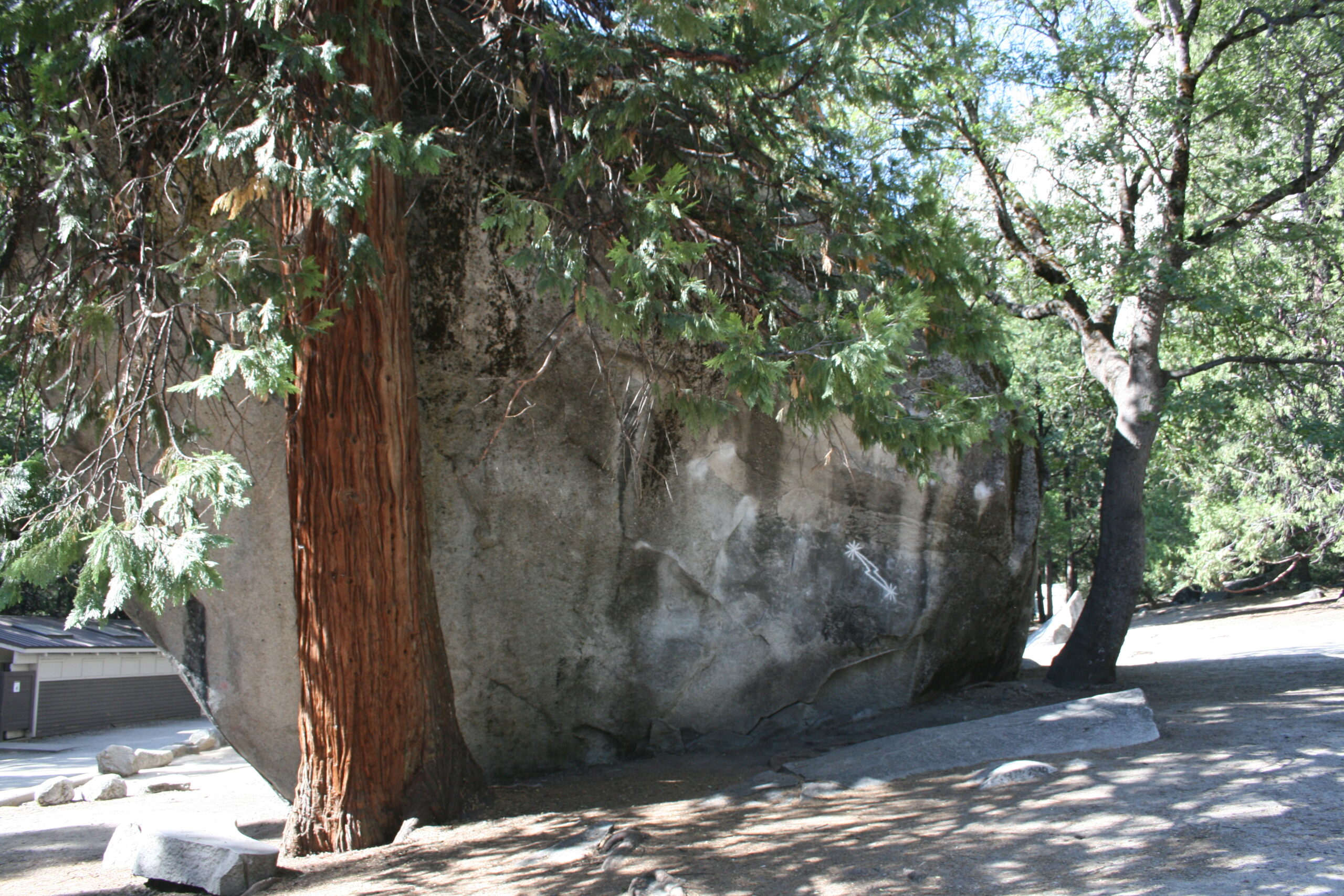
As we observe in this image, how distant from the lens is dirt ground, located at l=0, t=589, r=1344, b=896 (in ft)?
12.3

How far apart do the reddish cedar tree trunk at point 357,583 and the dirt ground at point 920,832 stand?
0.29 m

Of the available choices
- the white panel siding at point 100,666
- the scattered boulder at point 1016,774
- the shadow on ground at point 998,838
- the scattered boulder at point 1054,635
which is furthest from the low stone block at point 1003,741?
the white panel siding at point 100,666

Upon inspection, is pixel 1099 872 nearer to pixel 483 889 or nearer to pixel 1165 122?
pixel 483 889

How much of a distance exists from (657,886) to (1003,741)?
2.99m

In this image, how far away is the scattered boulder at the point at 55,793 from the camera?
28.6 ft

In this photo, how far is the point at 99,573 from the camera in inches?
156

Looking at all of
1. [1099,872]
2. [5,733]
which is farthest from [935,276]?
[5,733]

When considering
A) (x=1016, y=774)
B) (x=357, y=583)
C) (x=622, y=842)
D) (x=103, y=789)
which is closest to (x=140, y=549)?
(x=357, y=583)

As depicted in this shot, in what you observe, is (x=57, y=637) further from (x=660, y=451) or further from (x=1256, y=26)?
(x=1256, y=26)

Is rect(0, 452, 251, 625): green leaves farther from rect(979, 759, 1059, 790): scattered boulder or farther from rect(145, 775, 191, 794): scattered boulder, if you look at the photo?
rect(145, 775, 191, 794): scattered boulder

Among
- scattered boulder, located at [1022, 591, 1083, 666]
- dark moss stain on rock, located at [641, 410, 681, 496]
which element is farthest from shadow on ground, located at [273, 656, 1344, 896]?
scattered boulder, located at [1022, 591, 1083, 666]

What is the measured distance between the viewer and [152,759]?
38.1 ft

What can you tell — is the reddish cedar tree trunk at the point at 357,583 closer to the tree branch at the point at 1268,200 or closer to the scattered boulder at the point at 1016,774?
the scattered boulder at the point at 1016,774

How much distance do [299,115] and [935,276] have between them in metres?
3.91
